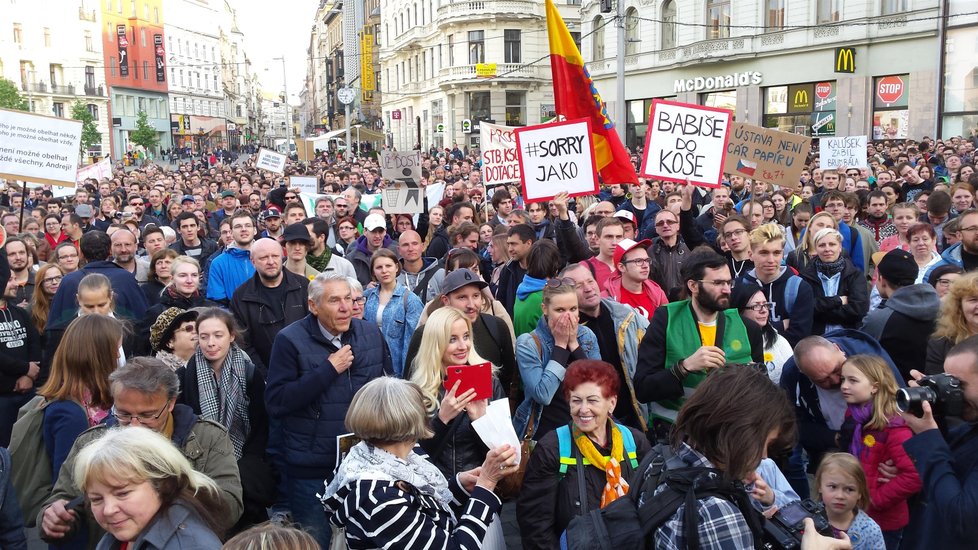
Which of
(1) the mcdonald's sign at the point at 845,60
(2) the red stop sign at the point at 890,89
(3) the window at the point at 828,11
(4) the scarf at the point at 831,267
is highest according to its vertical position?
(3) the window at the point at 828,11

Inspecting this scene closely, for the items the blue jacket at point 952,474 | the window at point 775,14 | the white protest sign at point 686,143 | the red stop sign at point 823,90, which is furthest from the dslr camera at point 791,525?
the window at point 775,14

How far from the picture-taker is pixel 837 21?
31453 mm

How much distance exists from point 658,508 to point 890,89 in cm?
3231

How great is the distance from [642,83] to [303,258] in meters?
38.0

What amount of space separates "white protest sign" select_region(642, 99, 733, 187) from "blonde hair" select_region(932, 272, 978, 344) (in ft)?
14.1

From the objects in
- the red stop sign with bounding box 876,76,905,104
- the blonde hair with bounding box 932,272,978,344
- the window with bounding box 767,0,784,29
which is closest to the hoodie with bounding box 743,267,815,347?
the blonde hair with bounding box 932,272,978,344

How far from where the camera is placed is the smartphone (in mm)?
3627

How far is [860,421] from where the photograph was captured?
3951mm

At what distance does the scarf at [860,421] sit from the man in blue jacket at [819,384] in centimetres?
25

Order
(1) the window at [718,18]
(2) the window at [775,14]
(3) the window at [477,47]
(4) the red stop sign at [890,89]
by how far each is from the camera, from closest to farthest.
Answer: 1. (4) the red stop sign at [890,89]
2. (2) the window at [775,14]
3. (1) the window at [718,18]
4. (3) the window at [477,47]

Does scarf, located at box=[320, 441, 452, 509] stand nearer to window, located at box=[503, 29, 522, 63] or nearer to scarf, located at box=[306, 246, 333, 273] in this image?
scarf, located at box=[306, 246, 333, 273]

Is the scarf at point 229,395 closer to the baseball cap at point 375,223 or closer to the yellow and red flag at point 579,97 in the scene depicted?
the baseball cap at point 375,223

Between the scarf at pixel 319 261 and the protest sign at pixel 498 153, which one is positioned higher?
the protest sign at pixel 498 153

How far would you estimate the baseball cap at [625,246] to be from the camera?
18.6 feet
